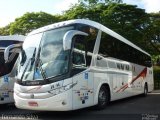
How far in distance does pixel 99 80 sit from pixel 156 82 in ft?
63.4

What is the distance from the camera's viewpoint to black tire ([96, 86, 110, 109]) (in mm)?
13398

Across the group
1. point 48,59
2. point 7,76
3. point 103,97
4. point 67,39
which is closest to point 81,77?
point 48,59

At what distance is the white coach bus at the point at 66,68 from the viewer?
11.1 metres

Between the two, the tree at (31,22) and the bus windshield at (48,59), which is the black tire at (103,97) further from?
the tree at (31,22)

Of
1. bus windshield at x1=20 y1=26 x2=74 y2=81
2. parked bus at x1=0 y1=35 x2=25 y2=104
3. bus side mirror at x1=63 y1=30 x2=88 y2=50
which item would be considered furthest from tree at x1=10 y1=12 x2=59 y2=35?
bus side mirror at x1=63 y1=30 x2=88 y2=50

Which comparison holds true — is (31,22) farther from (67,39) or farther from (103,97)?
(67,39)

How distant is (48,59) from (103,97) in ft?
10.8

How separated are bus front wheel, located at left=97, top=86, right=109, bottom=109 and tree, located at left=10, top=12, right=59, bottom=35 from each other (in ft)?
79.3

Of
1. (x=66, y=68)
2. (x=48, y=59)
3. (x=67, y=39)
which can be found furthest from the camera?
(x=48, y=59)

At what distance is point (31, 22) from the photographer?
39.0 meters

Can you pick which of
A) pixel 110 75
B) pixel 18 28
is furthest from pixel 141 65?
pixel 18 28

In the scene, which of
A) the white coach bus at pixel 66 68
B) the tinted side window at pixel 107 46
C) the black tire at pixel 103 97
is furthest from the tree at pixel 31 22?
the black tire at pixel 103 97

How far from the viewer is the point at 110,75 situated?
14492 mm

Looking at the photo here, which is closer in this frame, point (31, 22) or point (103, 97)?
point (103, 97)
